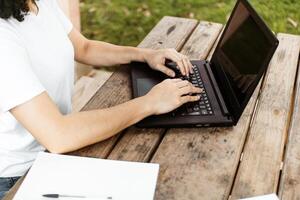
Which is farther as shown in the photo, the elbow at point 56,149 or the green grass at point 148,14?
the green grass at point 148,14

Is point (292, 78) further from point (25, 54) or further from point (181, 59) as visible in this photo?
point (25, 54)

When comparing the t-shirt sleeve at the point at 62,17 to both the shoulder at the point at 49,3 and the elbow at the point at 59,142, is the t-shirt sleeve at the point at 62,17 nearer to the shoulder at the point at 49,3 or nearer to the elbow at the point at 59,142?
the shoulder at the point at 49,3

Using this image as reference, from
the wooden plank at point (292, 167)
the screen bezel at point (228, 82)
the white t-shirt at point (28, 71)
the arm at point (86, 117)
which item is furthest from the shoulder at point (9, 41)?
the wooden plank at point (292, 167)

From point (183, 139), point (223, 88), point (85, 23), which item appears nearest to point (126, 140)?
point (183, 139)

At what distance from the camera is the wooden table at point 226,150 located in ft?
3.41

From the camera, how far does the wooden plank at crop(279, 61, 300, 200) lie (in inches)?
40.8

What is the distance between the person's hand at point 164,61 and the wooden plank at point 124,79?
0.09 meters

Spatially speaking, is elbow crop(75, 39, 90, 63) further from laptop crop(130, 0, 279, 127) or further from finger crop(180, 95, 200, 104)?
finger crop(180, 95, 200, 104)

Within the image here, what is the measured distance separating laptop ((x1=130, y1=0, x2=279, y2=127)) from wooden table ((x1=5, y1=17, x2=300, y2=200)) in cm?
3

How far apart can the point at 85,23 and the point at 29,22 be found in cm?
Answer: 223

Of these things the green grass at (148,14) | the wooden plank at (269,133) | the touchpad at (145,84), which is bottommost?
the green grass at (148,14)

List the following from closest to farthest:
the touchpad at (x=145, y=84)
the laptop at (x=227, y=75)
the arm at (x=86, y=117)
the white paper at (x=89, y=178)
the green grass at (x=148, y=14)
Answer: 1. the white paper at (x=89, y=178)
2. the arm at (x=86, y=117)
3. the laptop at (x=227, y=75)
4. the touchpad at (x=145, y=84)
5. the green grass at (x=148, y=14)

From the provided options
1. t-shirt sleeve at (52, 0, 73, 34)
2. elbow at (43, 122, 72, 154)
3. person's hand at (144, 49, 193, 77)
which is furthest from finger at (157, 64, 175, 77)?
elbow at (43, 122, 72, 154)

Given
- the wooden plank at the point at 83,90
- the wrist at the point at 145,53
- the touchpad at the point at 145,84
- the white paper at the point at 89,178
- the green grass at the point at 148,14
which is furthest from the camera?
the green grass at the point at 148,14
